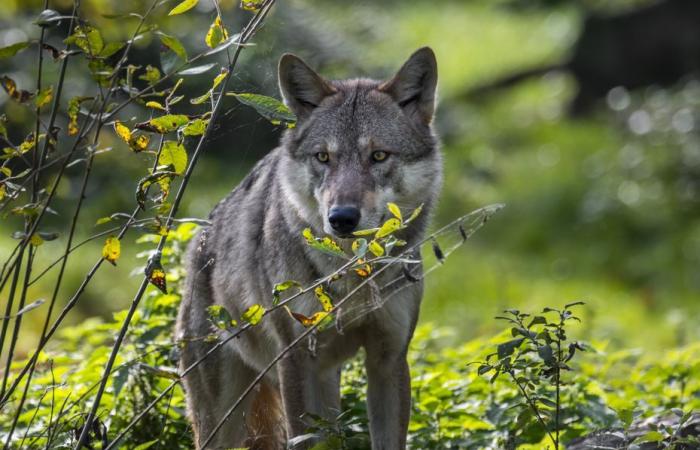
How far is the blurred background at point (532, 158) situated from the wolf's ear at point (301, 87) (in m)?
0.40

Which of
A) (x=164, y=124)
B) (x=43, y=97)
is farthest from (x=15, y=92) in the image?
(x=164, y=124)

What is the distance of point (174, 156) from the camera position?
3.92 metres

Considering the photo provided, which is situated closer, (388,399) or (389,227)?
(389,227)

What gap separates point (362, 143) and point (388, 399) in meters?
1.22

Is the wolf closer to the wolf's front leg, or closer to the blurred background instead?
the wolf's front leg

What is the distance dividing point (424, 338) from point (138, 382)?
160 centimetres

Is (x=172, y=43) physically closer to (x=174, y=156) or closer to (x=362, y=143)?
(x=174, y=156)

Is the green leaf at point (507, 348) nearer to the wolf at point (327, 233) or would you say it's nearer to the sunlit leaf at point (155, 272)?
the wolf at point (327, 233)

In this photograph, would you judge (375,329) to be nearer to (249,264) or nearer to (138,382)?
(249,264)

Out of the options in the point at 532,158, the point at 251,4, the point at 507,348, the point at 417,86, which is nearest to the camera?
the point at 251,4

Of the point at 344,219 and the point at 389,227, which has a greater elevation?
the point at 344,219

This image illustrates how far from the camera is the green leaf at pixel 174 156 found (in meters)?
3.92

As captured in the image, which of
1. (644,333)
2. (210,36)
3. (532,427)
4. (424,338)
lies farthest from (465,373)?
(644,333)

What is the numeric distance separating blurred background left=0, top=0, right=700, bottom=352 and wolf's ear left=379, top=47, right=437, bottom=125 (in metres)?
0.78
